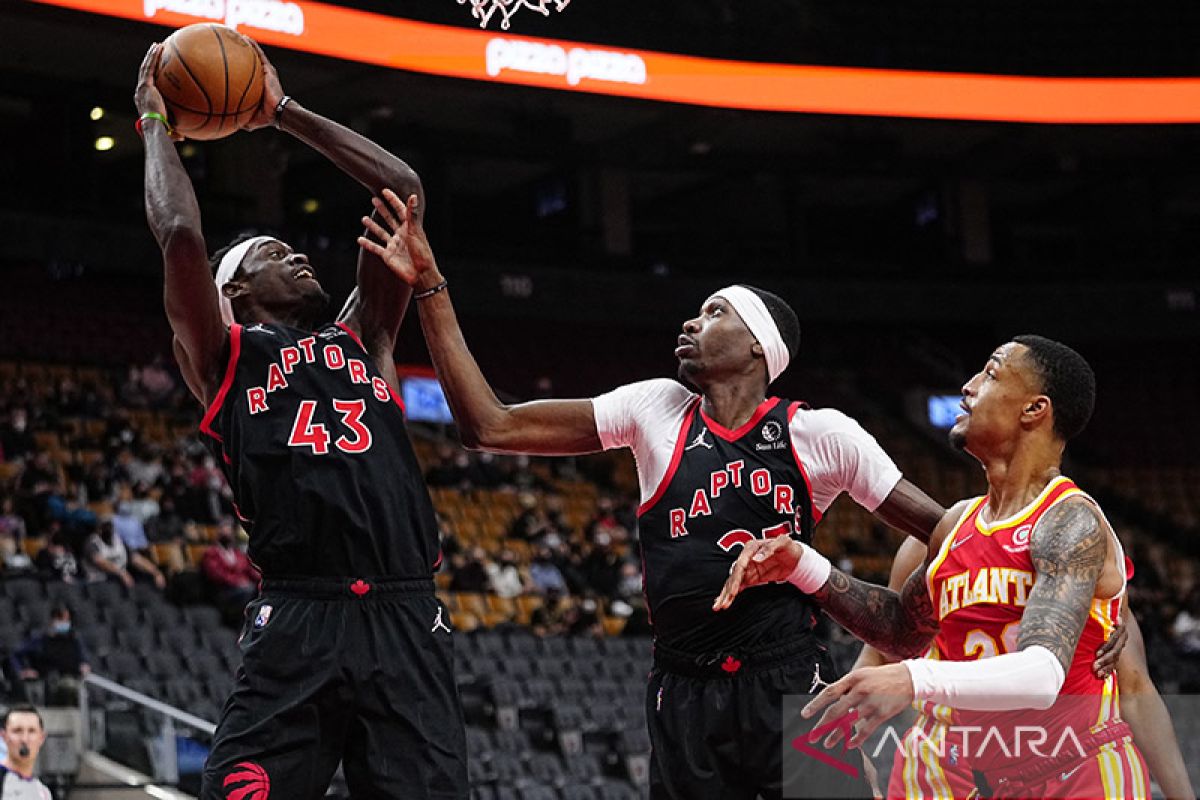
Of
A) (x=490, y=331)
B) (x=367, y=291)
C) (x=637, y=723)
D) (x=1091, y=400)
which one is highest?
(x=490, y=331)

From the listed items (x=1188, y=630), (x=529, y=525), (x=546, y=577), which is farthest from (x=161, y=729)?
(x=1188, y=630)

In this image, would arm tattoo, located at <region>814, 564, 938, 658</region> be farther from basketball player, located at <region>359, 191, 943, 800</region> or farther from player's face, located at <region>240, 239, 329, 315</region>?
player's face, located at <region>240, 239, 329, 315</region>

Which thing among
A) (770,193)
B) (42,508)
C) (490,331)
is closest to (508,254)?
(490,331)

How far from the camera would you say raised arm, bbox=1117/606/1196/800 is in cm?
438

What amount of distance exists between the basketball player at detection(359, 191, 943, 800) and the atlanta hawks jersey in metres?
0.66

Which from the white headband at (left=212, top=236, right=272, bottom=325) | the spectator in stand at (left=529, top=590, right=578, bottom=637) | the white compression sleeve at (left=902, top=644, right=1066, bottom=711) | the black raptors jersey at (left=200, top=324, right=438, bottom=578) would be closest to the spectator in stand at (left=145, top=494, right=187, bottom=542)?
the spectator in stand at (left=529, top=590, right=578, bottom=637)

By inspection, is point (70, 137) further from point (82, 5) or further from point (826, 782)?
point (826, 782)

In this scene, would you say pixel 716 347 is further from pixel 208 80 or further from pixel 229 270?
pixel 208 80

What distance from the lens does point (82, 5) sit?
15773mm

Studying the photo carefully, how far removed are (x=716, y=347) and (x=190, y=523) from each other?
33.9ft

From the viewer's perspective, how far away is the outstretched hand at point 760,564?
13.2 feet

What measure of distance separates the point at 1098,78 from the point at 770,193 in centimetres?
576

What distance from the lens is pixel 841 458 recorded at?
465 centimetres

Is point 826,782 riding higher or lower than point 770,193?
lower
